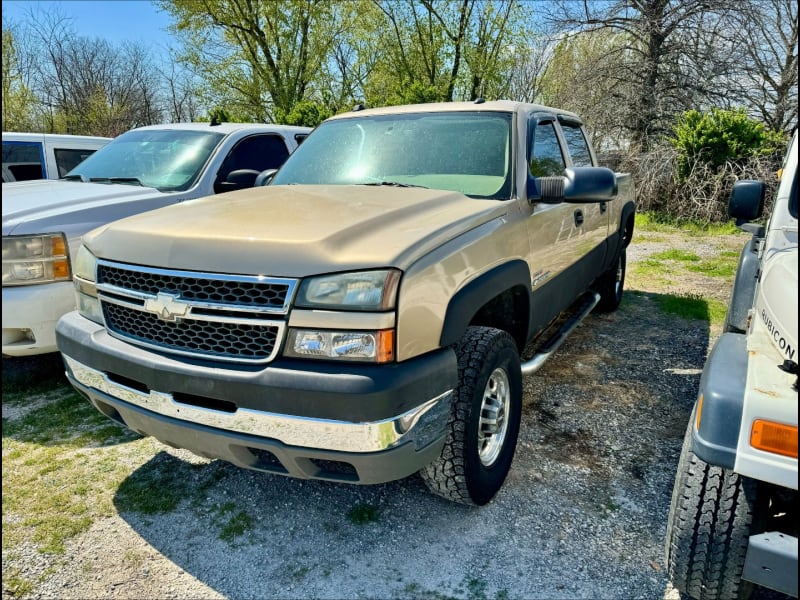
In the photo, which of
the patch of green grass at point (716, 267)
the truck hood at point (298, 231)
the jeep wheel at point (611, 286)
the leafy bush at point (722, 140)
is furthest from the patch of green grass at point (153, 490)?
the leafy bush at point (722, 140)

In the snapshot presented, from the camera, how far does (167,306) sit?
2203mm

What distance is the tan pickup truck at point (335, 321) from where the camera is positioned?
203 centimetres

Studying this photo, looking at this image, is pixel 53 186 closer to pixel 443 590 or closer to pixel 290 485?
pixel 290 485

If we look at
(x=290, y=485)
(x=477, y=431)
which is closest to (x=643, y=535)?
(x=477, y=431)

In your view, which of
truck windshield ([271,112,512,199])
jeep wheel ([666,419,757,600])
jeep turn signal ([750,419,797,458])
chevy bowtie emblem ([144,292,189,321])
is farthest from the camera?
truck windshield ([271,112,512,199])

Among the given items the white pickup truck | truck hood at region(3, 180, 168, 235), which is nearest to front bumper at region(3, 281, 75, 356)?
the white pickup truck

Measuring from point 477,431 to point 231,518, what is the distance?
3.99 ft

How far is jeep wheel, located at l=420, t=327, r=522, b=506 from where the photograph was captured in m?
2.40

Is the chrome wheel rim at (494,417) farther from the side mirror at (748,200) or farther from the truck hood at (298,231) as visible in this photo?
the side mirror at (748,200)

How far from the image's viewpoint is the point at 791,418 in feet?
5.30

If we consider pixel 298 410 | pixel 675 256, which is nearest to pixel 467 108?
pixel 298 410

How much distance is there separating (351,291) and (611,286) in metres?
4.42

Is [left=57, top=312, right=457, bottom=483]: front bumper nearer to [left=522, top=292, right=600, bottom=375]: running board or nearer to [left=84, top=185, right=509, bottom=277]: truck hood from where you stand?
[left=84, top=185, right=509, bottom=277]: truck hood

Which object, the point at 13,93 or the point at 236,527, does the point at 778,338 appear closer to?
the point at 236,527
